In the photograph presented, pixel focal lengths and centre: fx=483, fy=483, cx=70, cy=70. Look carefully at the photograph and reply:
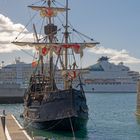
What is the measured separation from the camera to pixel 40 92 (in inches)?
1656

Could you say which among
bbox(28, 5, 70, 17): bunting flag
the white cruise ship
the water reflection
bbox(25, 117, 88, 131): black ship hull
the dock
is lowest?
the water reflection

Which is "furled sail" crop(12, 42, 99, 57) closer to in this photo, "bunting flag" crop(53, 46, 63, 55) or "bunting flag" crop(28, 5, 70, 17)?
"bunting flag" crop(53, 46, 63, 55)

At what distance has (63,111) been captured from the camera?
122 feet

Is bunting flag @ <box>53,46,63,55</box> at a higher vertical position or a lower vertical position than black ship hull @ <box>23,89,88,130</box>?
higher

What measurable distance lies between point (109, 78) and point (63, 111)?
118988mm

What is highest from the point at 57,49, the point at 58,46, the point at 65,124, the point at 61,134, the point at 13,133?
the point at 58,46

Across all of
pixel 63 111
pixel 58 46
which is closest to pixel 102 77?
pixel 58 46

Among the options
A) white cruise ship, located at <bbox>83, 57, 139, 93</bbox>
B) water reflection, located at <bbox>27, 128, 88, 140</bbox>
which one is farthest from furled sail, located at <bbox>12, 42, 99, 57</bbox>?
white cruise ship, located at <bbox>83, 57, 139, 93</bbox>

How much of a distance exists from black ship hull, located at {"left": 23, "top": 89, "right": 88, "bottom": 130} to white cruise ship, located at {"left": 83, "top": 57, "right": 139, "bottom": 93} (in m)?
113

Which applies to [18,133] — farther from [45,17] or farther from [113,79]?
[113,79]

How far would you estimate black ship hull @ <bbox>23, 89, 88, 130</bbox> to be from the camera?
122 feet

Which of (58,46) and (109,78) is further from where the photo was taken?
(109,78)

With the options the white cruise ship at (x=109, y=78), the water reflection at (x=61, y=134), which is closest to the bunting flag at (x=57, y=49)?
the water reflection at (x=61, y=134)

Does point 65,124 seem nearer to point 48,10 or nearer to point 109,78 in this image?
point 48,10
